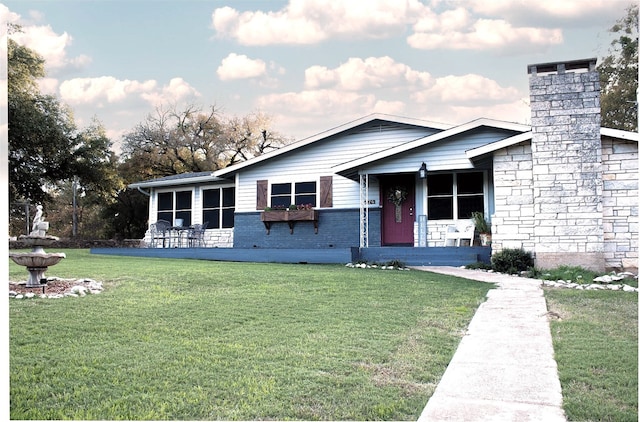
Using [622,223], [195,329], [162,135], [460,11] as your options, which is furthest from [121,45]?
[162,135]

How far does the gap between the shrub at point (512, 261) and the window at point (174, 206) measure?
920 centimetres

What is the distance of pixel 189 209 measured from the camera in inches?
627

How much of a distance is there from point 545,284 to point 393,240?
5.40m

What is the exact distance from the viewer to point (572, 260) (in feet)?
29.5

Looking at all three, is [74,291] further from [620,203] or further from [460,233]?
[620,203]

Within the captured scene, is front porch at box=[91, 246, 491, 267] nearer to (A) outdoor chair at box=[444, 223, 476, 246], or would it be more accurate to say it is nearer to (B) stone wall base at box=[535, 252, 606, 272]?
(A) outdoor chair at box=[444, 223, 476, 246]

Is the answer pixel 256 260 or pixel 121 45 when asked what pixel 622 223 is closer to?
pixel 256 260

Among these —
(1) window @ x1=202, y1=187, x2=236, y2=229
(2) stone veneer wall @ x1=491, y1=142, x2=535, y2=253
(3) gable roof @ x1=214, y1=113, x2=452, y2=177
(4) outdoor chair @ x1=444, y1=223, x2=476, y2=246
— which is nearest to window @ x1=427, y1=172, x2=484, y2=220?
(4) outdoor chair @ x1=444, y1=223, x2=476, y2=246

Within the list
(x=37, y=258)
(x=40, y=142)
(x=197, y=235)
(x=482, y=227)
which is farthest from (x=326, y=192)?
(x=40, y=142)

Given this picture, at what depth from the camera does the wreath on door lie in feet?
41.8

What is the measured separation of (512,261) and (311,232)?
17.9ft

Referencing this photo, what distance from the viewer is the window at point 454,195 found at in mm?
11977

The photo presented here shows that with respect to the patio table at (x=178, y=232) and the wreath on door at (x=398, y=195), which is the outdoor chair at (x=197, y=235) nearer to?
the patio table at (x=178, y=232)

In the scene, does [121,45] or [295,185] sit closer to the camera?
[121,45]
